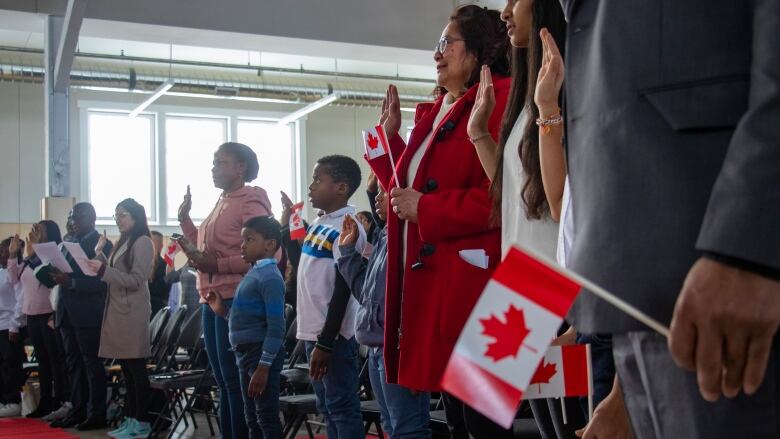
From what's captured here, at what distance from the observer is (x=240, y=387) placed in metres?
4.11

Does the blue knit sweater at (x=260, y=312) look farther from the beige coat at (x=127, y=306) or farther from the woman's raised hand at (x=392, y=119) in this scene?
the beige coat at (x=127, y=306)

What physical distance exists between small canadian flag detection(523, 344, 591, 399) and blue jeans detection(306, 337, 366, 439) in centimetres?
175

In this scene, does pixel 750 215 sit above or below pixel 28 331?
above

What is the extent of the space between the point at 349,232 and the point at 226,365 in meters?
1.17

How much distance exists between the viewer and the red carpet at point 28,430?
579cm

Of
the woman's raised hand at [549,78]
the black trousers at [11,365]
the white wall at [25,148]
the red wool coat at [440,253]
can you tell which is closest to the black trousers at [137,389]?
the black trousers at [11,365]

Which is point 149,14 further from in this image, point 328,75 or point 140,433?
point 328,75

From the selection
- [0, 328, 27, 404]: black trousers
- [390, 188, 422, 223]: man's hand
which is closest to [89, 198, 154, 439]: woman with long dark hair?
[0, 328, 27, 404]: black trousers

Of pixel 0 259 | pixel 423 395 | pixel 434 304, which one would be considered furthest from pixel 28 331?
pixel 434 304

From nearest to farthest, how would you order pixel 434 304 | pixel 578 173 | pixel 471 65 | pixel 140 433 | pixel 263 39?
pixel 578 173 < pixel 434 304 < pixel 471 65 < pixel 140 433 < pixel 263 39

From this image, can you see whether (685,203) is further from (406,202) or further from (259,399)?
(259,399)

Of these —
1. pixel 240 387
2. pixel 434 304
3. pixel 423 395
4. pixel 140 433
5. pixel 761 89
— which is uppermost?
pixel 761 89

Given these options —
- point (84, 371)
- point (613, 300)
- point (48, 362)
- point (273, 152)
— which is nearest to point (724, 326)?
point (613, 300)

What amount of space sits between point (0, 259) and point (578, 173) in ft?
28.1
